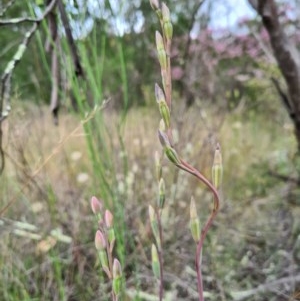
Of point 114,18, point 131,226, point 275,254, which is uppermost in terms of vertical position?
point 114,18

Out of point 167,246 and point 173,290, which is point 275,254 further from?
point 173,290

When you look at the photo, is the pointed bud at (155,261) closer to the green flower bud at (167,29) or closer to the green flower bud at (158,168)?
the green flower bud at (158,168)

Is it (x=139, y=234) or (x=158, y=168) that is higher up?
(x=158, y=168)

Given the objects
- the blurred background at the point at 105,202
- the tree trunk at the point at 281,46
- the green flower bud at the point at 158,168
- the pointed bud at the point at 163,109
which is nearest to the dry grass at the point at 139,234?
the blurred background at the point at 105,202

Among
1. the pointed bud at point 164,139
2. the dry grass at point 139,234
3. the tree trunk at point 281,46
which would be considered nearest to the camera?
the pointed bud at point 164,139

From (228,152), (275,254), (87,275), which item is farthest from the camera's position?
(228,152)

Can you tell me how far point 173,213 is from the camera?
2150 millimetres

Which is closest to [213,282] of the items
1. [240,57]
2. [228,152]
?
[228,152]

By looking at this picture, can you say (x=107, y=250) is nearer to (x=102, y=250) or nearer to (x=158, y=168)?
(x=102, y=250)

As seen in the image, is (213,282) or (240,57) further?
(240,57)

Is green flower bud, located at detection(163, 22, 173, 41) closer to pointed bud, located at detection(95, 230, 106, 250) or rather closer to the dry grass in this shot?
pointed bud, located at detection(95, 230, 106, 250)

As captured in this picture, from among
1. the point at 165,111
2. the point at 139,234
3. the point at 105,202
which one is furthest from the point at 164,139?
the point at 139,234

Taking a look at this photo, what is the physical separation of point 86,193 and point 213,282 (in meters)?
0.93

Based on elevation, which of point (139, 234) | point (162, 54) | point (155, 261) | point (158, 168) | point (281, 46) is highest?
point (281, 46)
